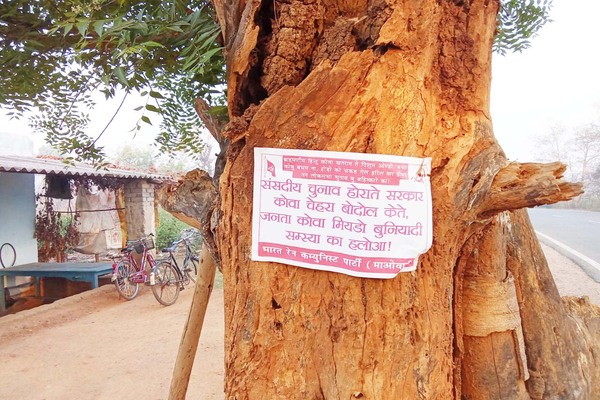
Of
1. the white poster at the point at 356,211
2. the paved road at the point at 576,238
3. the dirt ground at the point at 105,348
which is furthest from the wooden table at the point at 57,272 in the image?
the paved road at the point at 576,238

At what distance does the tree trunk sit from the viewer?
118cm

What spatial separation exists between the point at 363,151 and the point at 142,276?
9219 millimetres

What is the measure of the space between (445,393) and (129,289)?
9.42 m

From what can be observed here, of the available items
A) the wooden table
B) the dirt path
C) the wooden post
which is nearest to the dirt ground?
the dirt path

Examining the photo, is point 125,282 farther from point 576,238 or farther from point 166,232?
point 576,238

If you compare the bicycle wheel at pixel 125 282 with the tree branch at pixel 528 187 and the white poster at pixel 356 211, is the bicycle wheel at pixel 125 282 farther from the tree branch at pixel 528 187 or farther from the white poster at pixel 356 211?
the tree branch at pixel 528 187

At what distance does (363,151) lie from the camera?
118cm

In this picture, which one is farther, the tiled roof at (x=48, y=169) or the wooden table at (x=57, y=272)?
the wooden table at (x=57, y=272)

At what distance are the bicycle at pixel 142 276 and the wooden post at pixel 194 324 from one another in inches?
267

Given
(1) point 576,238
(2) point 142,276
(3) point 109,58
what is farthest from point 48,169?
(1) point 576,238

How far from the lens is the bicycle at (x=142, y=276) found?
899cm

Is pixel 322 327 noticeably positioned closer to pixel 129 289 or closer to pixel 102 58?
pixel 102 58

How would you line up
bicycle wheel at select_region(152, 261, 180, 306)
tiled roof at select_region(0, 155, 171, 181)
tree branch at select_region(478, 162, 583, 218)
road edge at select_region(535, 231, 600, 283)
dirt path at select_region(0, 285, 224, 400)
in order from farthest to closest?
1. road edge at select_region(535, 231, 600, 283)
2. bicycle wheel at select_region(152, 261, 180, 306)
3. tiled roof at select_region(0, 155, 171, 181)
4. dirt path at select_region(0, 285, 224, 400)
5. tree branch at select_region(478, 162, 583, 218)

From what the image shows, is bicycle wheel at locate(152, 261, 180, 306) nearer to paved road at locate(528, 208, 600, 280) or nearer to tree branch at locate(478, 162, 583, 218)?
paved road at locate(528, 208, 600, 280)
